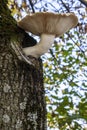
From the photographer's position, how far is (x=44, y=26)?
2.14m

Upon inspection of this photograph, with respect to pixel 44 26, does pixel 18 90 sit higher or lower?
lower

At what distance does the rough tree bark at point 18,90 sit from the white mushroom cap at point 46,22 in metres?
0.09

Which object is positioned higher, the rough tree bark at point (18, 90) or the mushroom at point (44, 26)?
the mushroom at point (44, 26)

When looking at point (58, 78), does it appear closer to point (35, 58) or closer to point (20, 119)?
point (35, 58)

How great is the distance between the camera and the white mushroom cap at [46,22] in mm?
2072

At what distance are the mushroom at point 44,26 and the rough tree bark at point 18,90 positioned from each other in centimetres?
7

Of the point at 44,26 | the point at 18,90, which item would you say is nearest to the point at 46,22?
the point at 44,26

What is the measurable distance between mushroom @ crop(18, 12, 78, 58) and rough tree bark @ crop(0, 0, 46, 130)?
0.07 m

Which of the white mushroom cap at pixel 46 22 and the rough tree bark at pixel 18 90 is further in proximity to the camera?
the white mushroom cap at pixel 46 22

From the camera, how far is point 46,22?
209cm

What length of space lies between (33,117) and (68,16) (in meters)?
0.76

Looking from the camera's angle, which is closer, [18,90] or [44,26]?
[18,90]

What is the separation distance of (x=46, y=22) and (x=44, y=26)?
0.17ft

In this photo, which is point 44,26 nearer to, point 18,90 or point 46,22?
point 46,22
